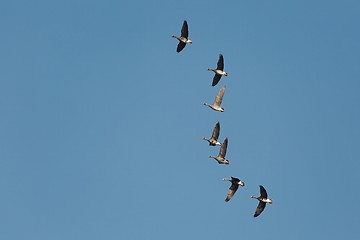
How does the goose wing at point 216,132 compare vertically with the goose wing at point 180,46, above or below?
below

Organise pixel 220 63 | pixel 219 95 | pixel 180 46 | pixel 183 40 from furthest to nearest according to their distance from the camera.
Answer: pixel 219 95 → pixel 220 63 → pixel 180 46 → pixel 183 40

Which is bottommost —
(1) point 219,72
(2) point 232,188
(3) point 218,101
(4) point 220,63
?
(2) point 232,188

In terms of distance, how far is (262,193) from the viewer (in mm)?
129125

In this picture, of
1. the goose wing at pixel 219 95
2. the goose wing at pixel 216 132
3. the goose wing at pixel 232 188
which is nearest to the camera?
the goose wing at pixel 232 188

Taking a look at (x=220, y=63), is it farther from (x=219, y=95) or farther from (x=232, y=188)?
(x=232, y=188)

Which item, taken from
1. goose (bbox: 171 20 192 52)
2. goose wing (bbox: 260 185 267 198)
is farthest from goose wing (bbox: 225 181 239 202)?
goose (bbox: 171 20 192 52)

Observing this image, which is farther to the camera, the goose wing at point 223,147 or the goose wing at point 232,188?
the goose wing at point 223,147

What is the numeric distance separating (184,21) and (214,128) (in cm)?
1482

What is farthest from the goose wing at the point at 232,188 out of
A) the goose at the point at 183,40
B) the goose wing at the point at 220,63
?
the goose at the point at 183,40

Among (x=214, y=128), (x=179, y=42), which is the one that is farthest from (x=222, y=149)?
(x=179, y=42)

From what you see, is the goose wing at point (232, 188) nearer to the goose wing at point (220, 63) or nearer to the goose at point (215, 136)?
the goose at point (215, 136)

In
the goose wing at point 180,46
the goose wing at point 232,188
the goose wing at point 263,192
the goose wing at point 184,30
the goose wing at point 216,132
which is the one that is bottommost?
the goose wing at point 232,188

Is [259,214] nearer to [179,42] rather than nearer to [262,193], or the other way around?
[262,193]

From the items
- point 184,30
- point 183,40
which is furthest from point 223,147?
point 184,30
